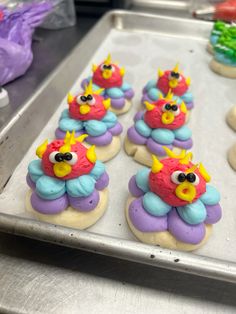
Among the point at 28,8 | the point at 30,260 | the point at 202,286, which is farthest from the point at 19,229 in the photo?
the point at 28,8

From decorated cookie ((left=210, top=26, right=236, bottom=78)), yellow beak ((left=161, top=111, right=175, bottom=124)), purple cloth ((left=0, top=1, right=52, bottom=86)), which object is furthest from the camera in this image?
decorated cookie ((left=210, top=26, right=236, bottom=78))

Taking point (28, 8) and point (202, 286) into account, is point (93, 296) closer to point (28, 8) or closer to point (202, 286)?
point (202, 286)

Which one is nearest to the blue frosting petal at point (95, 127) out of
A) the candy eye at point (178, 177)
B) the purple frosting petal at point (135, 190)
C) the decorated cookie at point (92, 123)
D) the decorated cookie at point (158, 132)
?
the decorated cookie at point (92, 123)

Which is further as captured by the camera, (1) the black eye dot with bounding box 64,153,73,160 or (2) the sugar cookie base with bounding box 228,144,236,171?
(2) the sugar cookie base with bounding box 228,144,236,171

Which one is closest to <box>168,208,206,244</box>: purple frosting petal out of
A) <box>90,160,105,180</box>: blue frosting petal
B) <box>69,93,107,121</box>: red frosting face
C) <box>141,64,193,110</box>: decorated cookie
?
<box>90,160,105,180</box>: blue frosting petal

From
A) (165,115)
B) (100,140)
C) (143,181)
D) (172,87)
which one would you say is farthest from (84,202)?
(172,87)

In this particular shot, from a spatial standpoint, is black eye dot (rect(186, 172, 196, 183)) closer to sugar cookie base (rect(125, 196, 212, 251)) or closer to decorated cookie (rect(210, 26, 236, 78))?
sugar cookie base (rect(125, 196, 212, 251))
